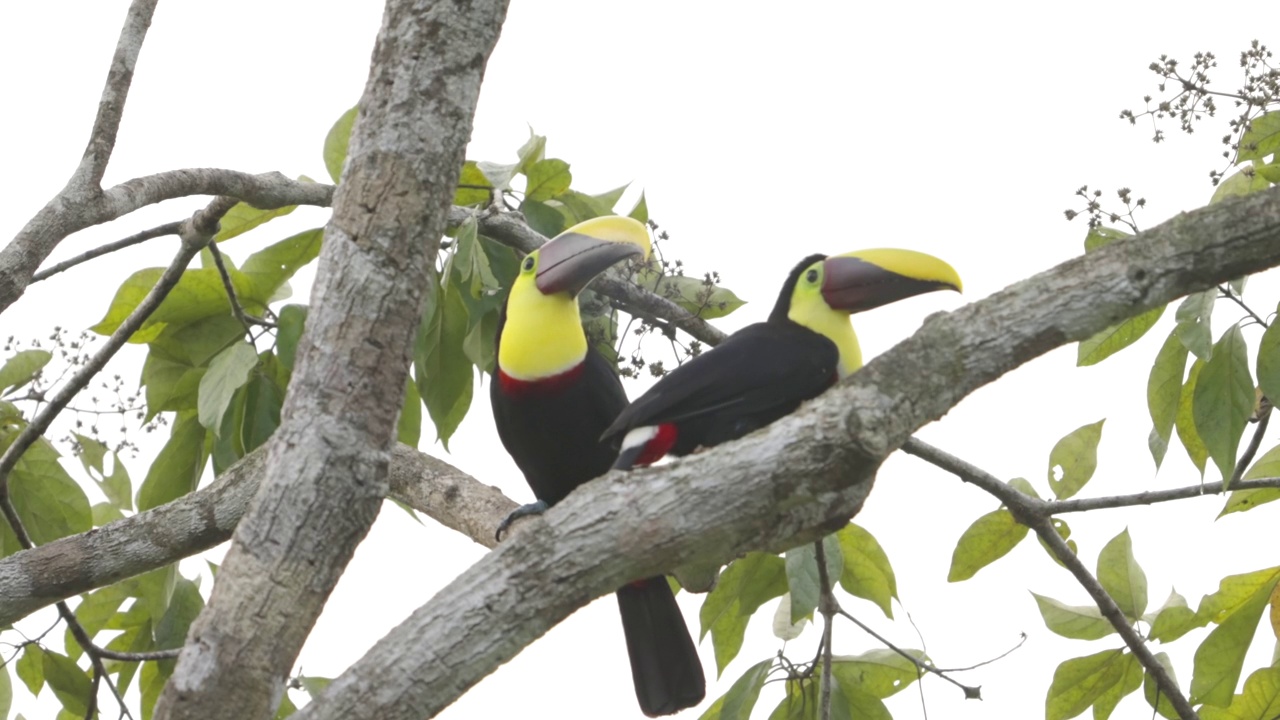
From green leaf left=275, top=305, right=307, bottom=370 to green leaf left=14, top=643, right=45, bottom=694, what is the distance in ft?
3.90

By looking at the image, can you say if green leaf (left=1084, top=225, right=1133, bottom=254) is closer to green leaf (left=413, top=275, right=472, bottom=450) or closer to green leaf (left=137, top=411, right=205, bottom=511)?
green leaf (left=413, top=275, right=472, bottom=450)

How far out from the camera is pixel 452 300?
361cm

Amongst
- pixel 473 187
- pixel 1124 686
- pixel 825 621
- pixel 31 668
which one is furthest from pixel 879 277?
pixel 31 668

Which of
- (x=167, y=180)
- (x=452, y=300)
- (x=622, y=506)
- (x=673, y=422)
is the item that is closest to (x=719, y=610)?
(x=673, y=422)

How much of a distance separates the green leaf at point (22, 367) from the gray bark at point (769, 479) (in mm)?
2223

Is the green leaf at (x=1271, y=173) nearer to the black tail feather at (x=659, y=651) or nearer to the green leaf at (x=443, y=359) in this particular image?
the black tail feather at (x=659, y=651)

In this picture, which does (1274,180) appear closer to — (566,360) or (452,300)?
(566,360)

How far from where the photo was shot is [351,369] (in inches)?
88.7

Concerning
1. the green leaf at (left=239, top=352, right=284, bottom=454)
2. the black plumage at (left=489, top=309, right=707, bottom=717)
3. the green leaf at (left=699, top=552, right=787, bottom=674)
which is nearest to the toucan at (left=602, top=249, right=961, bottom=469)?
the black plumage at (left=489, top=309, right=707, bottom=717)

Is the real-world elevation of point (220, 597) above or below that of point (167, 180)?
below

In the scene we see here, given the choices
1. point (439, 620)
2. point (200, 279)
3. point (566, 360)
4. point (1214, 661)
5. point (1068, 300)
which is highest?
point (200, 279)

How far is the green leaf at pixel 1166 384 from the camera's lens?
10.3 ft

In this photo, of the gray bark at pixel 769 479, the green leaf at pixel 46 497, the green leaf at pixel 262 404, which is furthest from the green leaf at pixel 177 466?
the gray bark at pixel 769 479

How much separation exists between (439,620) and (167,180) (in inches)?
67.2
